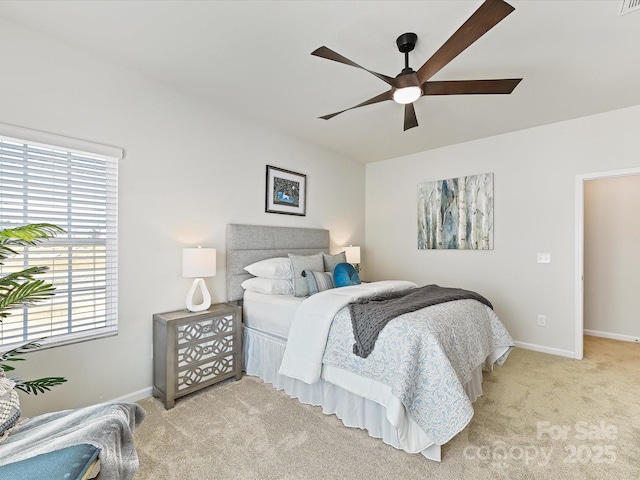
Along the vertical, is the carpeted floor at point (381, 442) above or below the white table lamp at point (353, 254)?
below

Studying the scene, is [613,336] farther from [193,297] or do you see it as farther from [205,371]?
[193,297]

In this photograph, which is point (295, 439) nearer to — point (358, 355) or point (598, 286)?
point (358, 355)

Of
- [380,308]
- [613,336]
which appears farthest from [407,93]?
[613,336]

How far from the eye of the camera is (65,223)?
7.07ft

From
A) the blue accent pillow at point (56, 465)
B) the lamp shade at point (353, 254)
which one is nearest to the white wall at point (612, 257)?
the lamp shade at point (353, 254)

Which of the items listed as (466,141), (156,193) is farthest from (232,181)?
(466,141)

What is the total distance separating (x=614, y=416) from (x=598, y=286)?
2.76 metres

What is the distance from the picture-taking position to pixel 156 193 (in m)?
2.63

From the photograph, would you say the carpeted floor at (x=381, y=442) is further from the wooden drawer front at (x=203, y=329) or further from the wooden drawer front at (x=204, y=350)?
the wooden drawer front at (x=203, y=329)

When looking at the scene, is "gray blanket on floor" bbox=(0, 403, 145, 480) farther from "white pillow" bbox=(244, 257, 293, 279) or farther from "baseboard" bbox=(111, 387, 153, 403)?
"white pillow" bbox=(244, 257, 293, 279)

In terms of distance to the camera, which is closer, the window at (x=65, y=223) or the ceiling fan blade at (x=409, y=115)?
the window at (x=65, y=223)

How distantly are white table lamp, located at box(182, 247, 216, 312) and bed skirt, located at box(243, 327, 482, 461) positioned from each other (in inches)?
22.9

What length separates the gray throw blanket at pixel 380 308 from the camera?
6.55 ft

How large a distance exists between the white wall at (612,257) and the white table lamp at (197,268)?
5047mm
